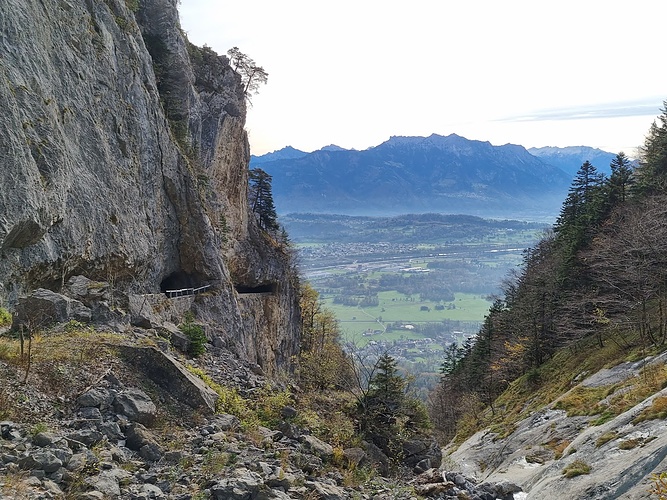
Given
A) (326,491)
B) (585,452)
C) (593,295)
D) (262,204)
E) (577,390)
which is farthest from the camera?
(262,204)

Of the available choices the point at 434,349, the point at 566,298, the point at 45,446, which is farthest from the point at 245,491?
the point at 434,349

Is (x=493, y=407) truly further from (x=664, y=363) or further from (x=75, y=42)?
(x=75, y=42)

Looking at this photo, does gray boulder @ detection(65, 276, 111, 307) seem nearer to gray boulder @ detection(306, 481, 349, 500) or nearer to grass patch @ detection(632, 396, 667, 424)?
gray boulder @ detection(306, 481, 349, 500)

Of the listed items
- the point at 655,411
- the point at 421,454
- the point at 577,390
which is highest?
the point at 655,411

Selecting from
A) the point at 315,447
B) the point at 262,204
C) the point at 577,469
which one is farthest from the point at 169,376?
the point at 262,204

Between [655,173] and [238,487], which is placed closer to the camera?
[238,487]

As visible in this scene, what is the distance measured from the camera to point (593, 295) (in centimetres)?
2769

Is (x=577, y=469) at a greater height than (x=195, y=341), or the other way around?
(x=195, y=341)

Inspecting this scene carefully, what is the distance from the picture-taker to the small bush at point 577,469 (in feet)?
34.3

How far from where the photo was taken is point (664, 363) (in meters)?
17.4

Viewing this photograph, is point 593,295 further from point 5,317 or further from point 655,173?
point 5,317

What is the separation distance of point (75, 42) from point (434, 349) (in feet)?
510

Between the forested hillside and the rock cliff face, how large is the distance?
20.3 m

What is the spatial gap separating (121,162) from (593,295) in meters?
27.8
